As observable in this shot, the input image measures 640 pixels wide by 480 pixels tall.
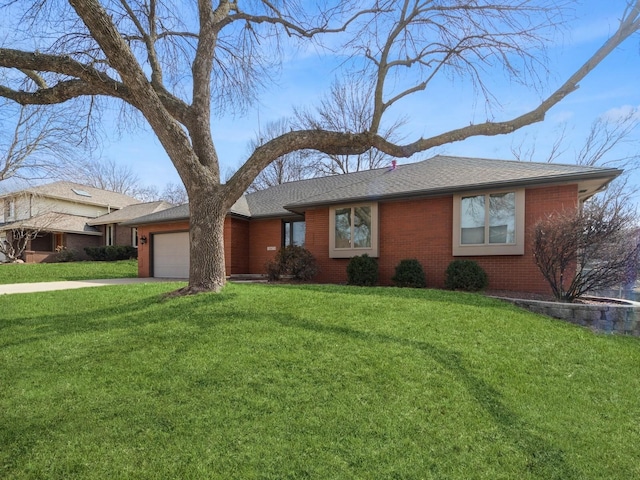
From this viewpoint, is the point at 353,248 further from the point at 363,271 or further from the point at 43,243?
the point at 43,243

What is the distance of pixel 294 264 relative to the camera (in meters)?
11.4

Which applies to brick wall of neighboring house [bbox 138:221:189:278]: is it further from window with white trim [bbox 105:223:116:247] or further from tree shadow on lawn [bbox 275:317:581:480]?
tree shadow on lawn [bbox 275:317:581:480]

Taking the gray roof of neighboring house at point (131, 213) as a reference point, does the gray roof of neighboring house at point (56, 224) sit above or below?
below

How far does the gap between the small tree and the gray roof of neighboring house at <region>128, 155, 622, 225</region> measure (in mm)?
1457

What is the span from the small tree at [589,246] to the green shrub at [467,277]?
4.98 feet

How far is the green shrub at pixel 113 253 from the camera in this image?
73.0 feet

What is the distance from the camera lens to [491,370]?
3.98 m

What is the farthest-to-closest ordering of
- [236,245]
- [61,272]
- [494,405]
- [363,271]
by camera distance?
[61,272], [236,245], [363,271], [494,405]

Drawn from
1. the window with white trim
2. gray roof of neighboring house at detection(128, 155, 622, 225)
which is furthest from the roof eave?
the window with white trim

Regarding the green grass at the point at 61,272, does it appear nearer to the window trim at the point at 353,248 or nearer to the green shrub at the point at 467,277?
the window trim at the point at 353,248

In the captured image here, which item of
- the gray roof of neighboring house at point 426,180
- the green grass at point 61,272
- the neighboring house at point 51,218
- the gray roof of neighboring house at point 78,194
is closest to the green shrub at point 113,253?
the neighboring house at point 51,218

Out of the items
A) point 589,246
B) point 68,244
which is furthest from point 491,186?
point 68,244

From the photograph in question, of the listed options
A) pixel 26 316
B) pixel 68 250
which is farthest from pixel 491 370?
pixel 68 250

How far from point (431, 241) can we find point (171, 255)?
36.3ft
